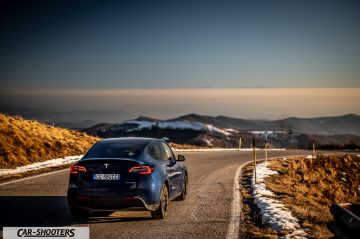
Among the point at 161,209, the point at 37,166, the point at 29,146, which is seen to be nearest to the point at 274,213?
the point at 161,209

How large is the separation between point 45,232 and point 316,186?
41.1ft

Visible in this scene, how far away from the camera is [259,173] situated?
56.1 feet

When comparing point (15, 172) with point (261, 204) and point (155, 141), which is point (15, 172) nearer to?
point (155, 141)

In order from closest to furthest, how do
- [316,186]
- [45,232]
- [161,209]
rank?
[45,232]
[161,209]
[316,186]

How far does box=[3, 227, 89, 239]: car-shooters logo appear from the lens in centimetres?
693

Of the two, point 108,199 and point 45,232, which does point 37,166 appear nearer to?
point 108,199

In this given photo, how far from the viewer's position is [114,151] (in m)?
8.55

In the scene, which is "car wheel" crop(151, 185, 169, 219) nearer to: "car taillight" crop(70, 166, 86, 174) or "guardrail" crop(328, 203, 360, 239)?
"car taillight" crop(70, 166, 86, 174)

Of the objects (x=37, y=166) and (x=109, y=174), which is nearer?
(x=109, y=174)

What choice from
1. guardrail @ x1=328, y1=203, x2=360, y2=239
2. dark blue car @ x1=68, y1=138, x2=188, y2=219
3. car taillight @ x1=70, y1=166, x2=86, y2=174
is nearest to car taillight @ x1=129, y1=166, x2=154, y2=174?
dark blue car @ x1=68, y1=138, x2=188, y2=219

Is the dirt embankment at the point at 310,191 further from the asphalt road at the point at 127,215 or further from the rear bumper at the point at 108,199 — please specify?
the rear bumper at the point at 108,199

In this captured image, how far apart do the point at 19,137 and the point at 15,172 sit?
6.42 m

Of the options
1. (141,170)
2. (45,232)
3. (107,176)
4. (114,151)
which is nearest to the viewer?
(45,232)

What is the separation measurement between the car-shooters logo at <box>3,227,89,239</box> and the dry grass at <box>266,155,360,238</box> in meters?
3.93
